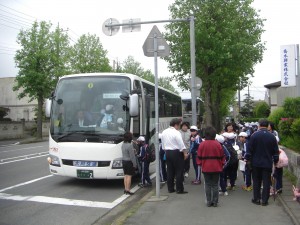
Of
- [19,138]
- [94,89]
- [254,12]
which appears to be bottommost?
[19,138]

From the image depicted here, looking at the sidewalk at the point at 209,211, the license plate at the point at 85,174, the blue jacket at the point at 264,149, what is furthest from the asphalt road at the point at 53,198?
the blue jacket at the point at 264,149

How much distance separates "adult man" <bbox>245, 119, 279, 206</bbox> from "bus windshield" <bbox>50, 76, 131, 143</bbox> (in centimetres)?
380

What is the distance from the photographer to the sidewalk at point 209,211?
667 centimetres

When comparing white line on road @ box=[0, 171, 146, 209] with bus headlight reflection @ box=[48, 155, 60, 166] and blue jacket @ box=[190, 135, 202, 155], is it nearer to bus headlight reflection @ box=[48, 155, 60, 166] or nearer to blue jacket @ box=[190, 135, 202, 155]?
bus headlight reflection @ box=[48, 155, 60, 166]

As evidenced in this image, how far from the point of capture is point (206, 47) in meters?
29.1

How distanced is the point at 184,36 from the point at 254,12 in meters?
6.34

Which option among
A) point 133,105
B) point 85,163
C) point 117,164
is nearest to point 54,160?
point 85,163

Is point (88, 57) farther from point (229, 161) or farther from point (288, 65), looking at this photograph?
point (229, 161)

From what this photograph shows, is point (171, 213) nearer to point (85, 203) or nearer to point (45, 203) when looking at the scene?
point (85, 203)

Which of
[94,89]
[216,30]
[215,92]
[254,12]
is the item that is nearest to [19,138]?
[215,92]

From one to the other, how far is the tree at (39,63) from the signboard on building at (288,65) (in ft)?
86.0

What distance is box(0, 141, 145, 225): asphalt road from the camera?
7.43 metres

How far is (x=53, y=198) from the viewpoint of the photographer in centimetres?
924

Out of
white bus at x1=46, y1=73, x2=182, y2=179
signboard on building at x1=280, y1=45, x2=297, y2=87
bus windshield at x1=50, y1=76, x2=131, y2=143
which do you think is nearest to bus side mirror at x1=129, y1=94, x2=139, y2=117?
white bus at x1=46, y1=73, x2=182, y2=179
